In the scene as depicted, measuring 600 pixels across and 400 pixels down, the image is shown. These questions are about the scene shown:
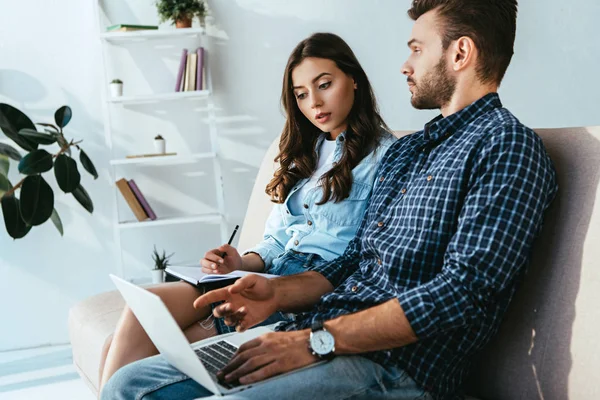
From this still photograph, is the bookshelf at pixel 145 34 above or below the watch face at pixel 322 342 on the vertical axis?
above

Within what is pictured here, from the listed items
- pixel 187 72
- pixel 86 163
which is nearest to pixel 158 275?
pixel 86 163

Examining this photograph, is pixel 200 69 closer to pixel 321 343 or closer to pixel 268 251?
pixel 268 251

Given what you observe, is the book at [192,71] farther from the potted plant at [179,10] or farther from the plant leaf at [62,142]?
the plant leaf at [62,142]

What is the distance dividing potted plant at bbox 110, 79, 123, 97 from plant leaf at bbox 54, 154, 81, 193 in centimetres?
49

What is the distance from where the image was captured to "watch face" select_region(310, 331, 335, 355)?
3.94ft

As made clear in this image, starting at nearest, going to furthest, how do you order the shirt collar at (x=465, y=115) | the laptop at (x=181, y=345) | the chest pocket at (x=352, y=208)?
the laptop at (x=181, y=345) < the shirt collar at (x=465, y=115) < the chest pocket at (x=352, y=208)

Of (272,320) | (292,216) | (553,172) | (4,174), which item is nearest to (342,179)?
(292,216)

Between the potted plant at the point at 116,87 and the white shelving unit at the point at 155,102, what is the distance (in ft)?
0.11

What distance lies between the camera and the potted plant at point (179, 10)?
344cm

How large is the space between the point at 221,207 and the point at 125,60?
2.98 ft

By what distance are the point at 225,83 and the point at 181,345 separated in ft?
9.15

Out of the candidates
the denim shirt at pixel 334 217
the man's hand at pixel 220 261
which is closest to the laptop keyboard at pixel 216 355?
the man's hand at pixel 220 261

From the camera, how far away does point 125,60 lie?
3641 mm

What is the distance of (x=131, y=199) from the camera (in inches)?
139
